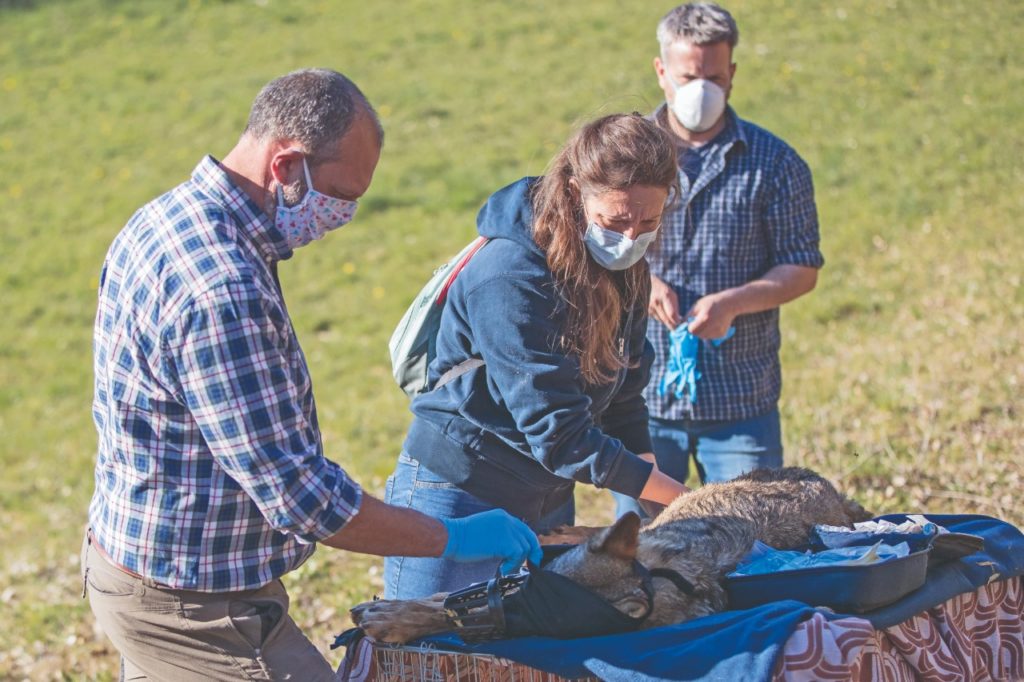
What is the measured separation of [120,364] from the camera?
278 cm

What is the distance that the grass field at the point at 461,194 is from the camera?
6828 millimetres

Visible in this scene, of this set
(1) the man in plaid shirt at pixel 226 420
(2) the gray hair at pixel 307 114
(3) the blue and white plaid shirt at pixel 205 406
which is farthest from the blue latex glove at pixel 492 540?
(2) the gray hair at pixel 307 114

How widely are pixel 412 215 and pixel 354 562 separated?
7234 mm

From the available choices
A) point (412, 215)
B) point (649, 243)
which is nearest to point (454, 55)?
point (412, 215)

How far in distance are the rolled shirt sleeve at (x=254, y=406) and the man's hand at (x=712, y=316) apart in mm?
2267

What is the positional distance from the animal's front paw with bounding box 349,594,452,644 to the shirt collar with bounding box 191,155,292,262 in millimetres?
1136

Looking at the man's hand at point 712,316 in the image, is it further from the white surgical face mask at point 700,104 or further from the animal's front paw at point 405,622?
the animal's front paw at point 405,622

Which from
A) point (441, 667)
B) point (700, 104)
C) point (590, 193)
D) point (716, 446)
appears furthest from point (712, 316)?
point (441, 667)

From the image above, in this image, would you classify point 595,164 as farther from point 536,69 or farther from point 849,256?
point 536,69

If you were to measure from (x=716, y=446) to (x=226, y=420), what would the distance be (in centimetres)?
276

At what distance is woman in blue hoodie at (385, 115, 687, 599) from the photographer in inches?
133

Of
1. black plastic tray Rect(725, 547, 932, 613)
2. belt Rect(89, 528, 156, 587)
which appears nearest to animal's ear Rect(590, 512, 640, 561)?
black plastic tray Rect(725, 547, 932, 613)

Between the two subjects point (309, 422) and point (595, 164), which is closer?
point (309, 422)

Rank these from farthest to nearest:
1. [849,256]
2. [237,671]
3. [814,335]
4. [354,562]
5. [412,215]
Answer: [412,215]
[849,256]
[814,335]
[354,562]
[237,671]
